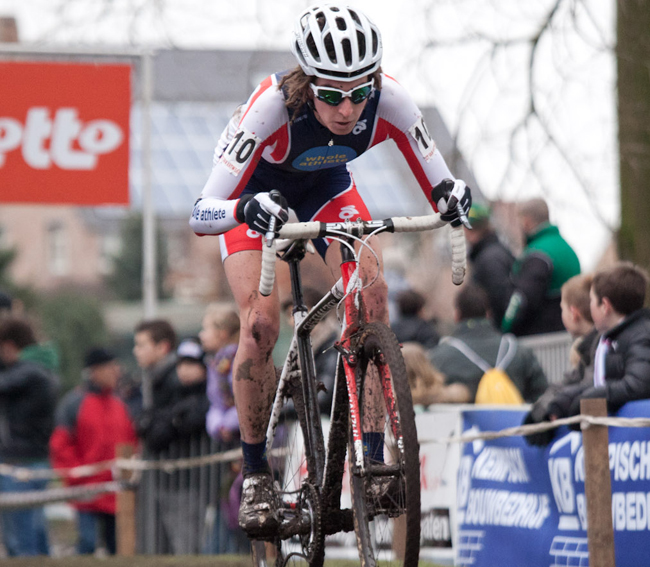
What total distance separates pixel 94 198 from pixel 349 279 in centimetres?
676

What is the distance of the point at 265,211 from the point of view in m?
4.46

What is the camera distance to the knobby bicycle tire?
16.3ft

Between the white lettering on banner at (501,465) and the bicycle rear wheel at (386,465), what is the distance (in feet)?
6.95

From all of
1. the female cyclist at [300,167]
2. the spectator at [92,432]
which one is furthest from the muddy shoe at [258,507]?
the spectator at [92,432]

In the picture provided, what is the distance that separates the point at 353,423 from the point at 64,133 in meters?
Answer: 7.35

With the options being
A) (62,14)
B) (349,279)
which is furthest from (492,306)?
(62,14)

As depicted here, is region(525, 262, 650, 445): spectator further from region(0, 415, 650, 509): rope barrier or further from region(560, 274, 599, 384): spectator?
region(0, 415, 650, 509): rope barrier

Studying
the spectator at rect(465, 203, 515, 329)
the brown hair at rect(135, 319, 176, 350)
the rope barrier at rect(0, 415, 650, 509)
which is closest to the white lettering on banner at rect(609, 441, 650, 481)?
the rope barrier at rect(0, 415, 650, 509)

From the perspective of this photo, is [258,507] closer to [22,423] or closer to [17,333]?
[22,423]

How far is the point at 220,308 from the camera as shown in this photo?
938cm

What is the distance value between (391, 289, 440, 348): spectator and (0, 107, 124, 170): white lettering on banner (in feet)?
11.6

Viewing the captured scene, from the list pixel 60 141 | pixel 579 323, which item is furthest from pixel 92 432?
pixel 579 323

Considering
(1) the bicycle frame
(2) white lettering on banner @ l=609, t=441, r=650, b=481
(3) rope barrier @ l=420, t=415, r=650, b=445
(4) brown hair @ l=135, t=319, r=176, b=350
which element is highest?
(4) brown hair @ l=135, t=319, r=176, b=350

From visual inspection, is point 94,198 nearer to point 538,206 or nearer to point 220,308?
point 220,308
